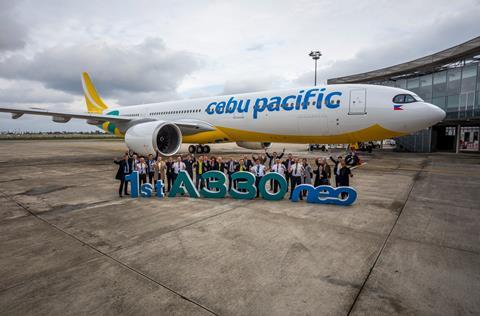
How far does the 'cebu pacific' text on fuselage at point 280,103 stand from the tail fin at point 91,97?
16.9 m

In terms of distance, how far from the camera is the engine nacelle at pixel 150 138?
13.0 meters

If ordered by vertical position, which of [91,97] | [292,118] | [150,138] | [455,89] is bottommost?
[150,138]

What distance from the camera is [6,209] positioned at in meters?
6.31

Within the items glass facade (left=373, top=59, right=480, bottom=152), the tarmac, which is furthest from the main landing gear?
glass facade (left=373, top=59, right=480, bottom=152)

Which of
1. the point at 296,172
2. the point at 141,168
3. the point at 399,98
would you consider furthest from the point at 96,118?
the point at 399,98

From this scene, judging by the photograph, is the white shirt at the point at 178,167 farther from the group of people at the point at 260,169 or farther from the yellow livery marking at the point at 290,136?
the yellow livery marking at the point at 290,136

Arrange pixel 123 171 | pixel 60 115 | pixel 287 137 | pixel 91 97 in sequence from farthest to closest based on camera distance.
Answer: pixel 91 97 < pixel 60 115 < pixel 287 137 < pixel 123 171

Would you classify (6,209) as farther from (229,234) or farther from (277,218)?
(277,218)

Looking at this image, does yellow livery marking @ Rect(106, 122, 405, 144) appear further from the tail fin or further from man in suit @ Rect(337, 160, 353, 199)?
the tail fin

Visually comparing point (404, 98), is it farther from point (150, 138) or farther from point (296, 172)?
point (150, 138)

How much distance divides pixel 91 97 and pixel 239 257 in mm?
29686

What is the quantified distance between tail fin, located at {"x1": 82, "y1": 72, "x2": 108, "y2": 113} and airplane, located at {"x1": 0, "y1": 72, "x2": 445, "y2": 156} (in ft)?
38.3

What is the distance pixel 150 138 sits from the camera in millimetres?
12938

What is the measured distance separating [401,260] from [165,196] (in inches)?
241
